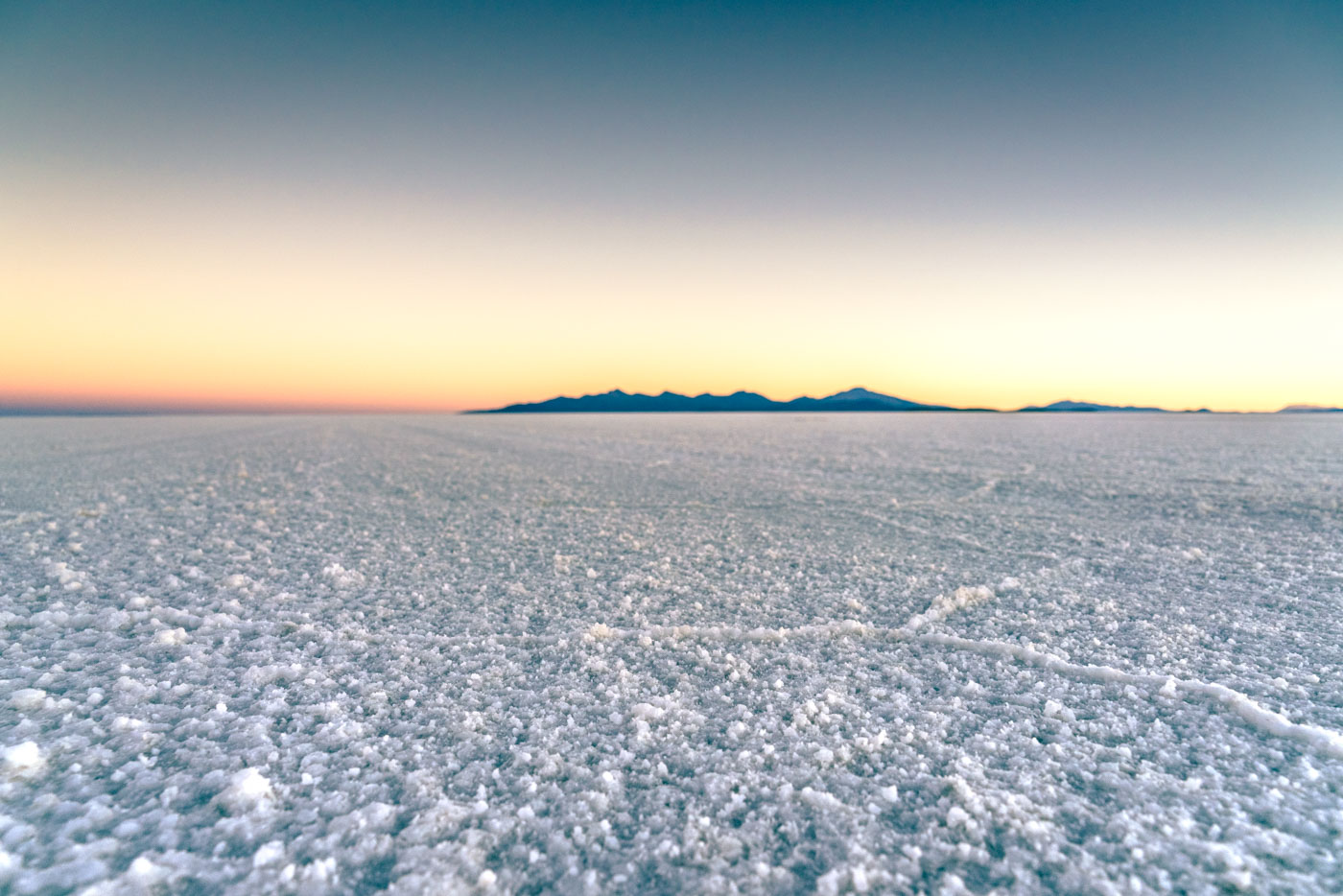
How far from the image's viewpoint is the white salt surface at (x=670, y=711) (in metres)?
1.25

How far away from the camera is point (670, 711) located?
184cm

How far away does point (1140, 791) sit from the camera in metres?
1.44

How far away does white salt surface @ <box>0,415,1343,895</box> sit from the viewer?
125 centimetres

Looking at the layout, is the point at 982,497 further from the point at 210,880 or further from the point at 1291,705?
the point at 210,880

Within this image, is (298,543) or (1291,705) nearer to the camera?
(1291,705)

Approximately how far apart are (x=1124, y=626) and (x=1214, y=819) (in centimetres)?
130

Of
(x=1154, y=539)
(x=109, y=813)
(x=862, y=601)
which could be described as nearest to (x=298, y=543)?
(x=109, y=813)

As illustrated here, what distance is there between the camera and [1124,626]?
2.49 meters

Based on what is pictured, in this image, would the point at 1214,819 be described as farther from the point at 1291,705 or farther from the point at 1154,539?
the point at 1154,539

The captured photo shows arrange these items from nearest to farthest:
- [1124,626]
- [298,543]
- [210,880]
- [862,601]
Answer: [210,880] < [1124,626] < [862,601] < [298,543]

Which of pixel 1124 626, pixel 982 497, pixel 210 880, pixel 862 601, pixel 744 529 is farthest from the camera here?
pixel 982 497

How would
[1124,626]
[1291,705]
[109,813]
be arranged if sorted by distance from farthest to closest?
[1124,626] < [1291,705] < [109,813]

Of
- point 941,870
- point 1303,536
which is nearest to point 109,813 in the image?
point 941,870

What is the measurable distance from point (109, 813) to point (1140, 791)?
2284mm
